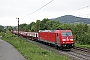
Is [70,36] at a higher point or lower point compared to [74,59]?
higher

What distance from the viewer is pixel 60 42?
29.9 meters

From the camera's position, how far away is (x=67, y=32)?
102 ft

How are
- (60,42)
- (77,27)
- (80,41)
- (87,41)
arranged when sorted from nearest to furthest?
(60,42) < (87,41) < (80,41) < (77,27)

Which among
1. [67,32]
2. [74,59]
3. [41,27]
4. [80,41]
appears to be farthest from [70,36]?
[41,27]

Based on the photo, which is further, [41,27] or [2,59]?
[41,27]

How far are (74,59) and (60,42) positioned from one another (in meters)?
9.21

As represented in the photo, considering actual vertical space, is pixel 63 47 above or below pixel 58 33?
below

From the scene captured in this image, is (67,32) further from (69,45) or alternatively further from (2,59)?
(2,59)

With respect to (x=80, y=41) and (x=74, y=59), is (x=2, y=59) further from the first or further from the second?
(x=80, y=41)

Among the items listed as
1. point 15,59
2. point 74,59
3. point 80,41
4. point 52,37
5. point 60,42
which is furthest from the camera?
point 80,41

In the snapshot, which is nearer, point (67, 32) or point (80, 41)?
point (67, 32)

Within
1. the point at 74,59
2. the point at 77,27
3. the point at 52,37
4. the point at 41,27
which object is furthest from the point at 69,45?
the point at 41,27

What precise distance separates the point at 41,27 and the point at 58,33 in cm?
7303

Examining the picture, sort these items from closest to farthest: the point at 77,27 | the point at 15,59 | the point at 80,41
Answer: the point at 15,59 < the point at 80,41 < the point at 77,27
